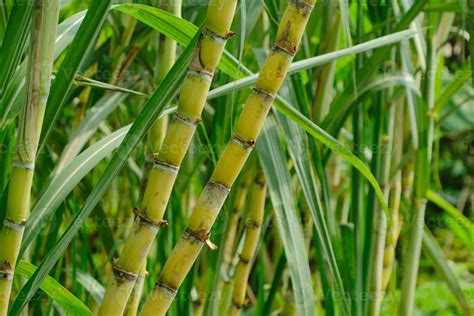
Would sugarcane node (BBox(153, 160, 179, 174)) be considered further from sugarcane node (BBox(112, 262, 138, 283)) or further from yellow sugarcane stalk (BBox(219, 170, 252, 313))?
yellow sugarcane stalk (BBox(219, 170, 252, 313))

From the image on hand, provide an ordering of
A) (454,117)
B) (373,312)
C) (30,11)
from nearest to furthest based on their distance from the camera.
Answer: (30,11), (373,312), (454,117)

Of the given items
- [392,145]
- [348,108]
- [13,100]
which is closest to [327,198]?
[348,108]

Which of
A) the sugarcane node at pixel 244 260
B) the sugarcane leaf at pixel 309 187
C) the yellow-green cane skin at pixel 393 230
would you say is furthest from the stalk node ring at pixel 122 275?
the yellow-green cane skin at pixel 393 230

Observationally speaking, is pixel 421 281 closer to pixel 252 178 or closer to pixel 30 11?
pixel 252 178

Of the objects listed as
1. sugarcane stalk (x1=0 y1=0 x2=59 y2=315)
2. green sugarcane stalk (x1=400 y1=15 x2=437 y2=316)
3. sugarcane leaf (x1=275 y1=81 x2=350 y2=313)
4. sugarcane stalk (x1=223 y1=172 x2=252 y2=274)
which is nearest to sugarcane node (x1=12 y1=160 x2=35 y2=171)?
sugarcane stalk (x1=0 y1=0 x2=59 y2=315)

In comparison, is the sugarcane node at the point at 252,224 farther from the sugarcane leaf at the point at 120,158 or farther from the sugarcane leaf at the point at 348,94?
the sugarcane leaf at the point at 120,158

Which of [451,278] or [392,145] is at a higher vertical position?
[392,145]

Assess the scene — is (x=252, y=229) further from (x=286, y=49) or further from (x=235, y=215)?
(x=286, y=49)
